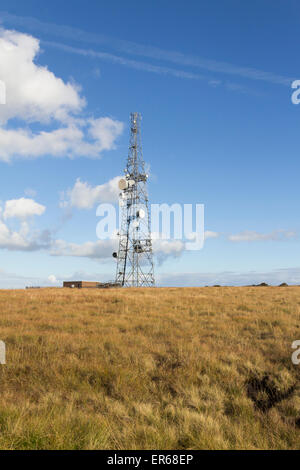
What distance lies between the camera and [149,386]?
7227 mm

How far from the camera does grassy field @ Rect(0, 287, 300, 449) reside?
4.99 meters

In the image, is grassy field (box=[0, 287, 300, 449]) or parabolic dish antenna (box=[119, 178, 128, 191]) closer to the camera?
grassy field (box=[0, 287, 300, 449])

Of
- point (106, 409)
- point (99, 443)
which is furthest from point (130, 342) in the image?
point (99, 443)

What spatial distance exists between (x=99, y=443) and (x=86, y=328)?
813 centimetres

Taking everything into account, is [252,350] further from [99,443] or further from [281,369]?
[99,443]

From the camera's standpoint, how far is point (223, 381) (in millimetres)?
7574

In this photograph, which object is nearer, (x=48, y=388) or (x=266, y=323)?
(x=48, y=388)

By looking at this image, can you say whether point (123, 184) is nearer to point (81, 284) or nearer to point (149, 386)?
point (81, 284)

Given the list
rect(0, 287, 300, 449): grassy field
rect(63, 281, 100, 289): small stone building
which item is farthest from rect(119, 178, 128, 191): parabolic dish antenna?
rect(0, 287, 300, 449): grassy field

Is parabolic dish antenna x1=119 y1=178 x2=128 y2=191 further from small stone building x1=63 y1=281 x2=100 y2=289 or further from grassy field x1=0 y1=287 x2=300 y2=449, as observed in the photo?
grassy field x1=0 y1=287 x2=300 y2=449

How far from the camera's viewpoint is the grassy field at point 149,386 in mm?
4992

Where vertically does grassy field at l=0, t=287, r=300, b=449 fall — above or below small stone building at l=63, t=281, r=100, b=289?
below

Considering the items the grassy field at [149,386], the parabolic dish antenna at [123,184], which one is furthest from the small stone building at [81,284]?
the grassy field at [149,386]

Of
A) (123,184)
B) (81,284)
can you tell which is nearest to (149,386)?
(123,184)
